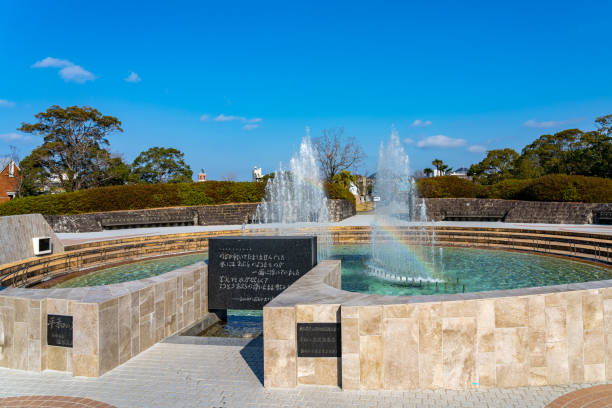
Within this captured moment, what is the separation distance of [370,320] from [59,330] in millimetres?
3798

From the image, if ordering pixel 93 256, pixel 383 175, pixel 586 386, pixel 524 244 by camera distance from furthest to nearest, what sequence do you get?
pixel 383 175
pixel 524 244
pixel 93 256
pixel 586 386

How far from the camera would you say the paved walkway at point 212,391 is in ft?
12.2

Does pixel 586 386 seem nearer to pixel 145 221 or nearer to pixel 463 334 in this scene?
pixel 463 334

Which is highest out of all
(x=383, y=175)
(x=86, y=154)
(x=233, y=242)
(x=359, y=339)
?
(x=86, y=154)

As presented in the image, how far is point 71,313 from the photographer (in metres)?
4.62

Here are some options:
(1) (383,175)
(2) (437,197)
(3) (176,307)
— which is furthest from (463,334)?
(2) (437,197)

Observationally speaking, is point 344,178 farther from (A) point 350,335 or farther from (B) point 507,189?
(A) point 350,335

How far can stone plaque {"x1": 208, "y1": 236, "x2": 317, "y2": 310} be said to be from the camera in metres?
6.88

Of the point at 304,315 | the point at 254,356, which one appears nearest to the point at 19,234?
the point at 254,356

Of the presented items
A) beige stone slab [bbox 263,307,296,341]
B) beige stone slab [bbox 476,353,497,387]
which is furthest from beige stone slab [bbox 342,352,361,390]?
beige stone slab [bbox 476,353,497,387]

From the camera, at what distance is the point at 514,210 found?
2233cm

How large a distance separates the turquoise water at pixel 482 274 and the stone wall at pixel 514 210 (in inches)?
389

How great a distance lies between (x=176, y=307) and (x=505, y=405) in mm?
4734

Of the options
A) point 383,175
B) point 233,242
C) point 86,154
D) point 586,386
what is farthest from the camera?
point 86,154
